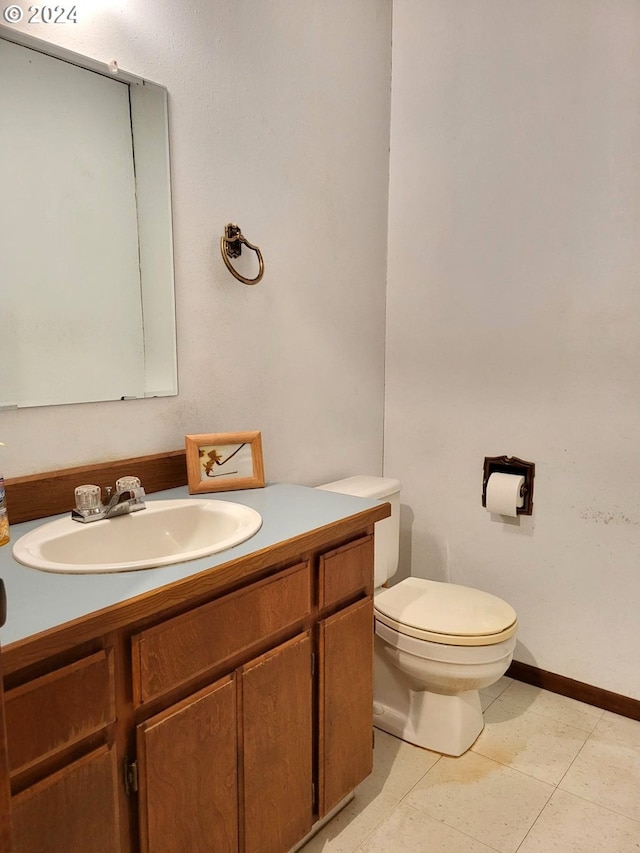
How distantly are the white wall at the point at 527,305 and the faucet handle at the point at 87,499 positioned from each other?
1412 millimetres

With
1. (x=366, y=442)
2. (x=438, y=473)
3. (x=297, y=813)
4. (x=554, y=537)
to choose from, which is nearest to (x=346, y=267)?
(x=366, y=442)

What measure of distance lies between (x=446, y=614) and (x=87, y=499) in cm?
108

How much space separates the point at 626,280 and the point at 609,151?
40 cm

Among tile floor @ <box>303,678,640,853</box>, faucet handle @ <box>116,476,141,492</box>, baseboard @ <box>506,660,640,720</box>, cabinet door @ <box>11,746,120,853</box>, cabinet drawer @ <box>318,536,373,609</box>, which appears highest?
faucet handle @ <box>116,476,141,492</box>

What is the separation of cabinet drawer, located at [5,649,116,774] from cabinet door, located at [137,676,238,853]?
0.36ft

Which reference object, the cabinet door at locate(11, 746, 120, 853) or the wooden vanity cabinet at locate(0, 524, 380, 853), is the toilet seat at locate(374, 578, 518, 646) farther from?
the cabinet door at locate(11, 746, 120, 853)

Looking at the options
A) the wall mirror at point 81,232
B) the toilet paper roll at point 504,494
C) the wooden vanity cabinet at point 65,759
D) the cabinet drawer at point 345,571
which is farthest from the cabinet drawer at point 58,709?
the toilet paper roll at point 504,494

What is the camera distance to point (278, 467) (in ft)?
6.54

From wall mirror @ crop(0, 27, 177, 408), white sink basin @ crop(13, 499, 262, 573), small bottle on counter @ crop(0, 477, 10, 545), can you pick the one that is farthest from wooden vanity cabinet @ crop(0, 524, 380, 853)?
wall mirror @ crop(0, 27, 177, 408)

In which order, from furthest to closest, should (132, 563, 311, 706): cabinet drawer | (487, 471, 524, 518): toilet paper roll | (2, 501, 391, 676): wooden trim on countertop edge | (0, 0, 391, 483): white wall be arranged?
(487, 471, 524, 518): toilet paper roll → (0, 0, 391, 483): white wall → (132, 563, 311, 706): cabinet drawer → (2, 501, 391, 676): wooden trim on countertop edge

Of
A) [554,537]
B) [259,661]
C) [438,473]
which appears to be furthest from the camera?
[438,473]

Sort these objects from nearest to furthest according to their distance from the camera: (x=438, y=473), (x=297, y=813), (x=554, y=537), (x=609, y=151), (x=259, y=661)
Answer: (x=259, y=661)
(x=297, y=813)
(x=609, y=151)
(x=554, y=537)
(x=438, y=473)

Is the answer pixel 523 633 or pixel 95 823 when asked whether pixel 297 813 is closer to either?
pixel 95 823

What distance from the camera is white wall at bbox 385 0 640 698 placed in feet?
6.39
